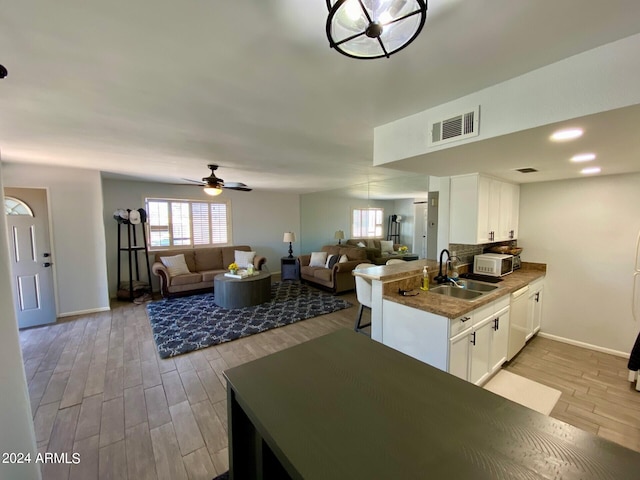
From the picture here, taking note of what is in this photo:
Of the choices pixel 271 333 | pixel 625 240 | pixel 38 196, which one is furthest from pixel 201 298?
pixel 625 240

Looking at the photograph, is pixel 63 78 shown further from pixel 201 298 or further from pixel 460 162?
pixel 201 298

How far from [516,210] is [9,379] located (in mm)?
4955

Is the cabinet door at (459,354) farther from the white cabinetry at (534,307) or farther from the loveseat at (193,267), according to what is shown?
the loveseat at (193,267)

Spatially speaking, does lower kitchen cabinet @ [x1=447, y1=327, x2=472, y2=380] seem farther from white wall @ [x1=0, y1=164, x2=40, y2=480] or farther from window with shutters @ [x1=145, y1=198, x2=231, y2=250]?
window with shutters @ [x1=145, y1=198, x2=231, y2=250]

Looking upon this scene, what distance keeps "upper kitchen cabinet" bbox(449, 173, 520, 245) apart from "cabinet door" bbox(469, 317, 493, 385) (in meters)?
1.03

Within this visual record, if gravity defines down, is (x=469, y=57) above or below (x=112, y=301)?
above

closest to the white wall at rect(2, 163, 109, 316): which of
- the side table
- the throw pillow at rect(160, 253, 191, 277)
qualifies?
the throw pillow at rect(160, 253, 191, 277)

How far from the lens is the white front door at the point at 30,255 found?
12.4ft

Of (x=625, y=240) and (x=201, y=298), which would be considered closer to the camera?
(x=625, y=240)

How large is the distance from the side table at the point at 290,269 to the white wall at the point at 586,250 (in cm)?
468

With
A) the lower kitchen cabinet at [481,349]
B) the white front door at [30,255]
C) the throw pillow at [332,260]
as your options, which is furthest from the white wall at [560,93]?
the white front door at [30,255]

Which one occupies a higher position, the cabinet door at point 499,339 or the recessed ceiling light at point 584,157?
the recessed ceiling light at point 584,157

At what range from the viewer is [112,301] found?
16.8ft

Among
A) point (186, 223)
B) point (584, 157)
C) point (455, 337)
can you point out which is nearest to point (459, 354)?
point (455, 337)
